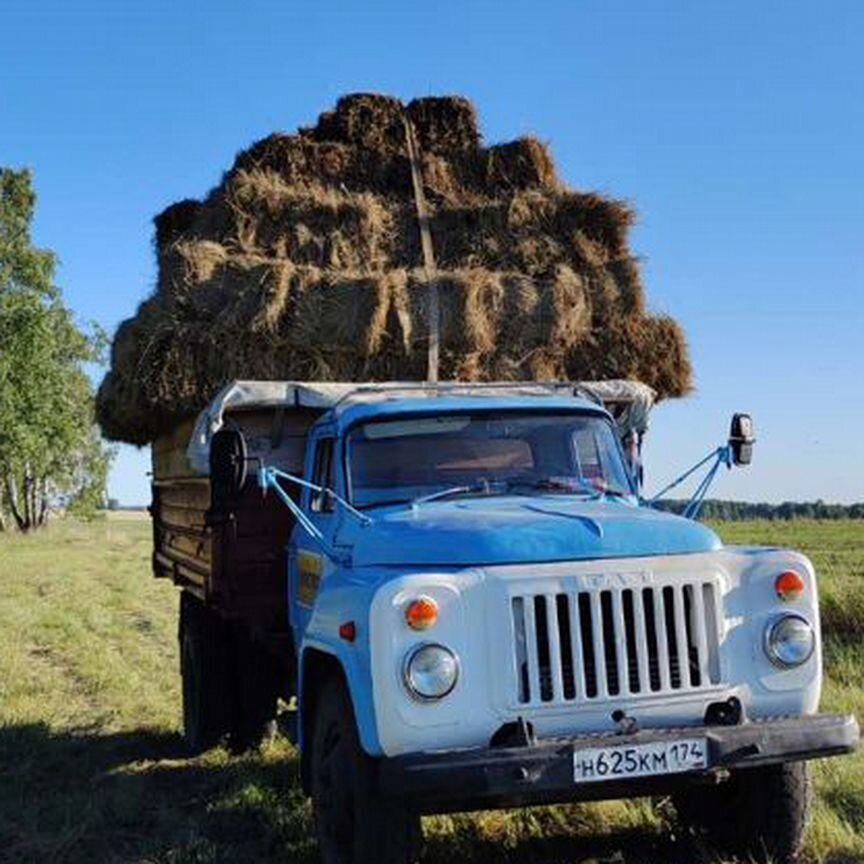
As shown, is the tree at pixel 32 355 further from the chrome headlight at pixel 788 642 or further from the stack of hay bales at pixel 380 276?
the chrome headlight at pixel 788 642

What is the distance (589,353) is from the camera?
328 inches

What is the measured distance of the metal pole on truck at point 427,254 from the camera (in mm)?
7969

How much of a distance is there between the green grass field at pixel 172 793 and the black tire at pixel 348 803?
101 cm

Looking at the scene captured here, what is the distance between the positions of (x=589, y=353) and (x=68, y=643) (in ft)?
A: 28.2

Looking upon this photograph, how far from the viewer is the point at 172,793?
767 centimetres

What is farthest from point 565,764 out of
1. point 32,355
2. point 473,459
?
point 32,355

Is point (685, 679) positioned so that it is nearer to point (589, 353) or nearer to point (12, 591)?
point (589, 353)

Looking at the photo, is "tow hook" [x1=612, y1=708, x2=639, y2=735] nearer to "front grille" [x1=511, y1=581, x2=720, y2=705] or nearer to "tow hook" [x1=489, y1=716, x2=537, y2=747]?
"front grille" [x1=511, y1=581, x2=720, y2=705]

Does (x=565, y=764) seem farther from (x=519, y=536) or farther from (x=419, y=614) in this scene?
(x=519, y=536)

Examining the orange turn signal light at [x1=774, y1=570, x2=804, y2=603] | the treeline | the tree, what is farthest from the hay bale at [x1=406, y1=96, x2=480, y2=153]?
the treeline

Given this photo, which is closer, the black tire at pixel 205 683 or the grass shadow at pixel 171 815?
the grass shadow at pixel 171 815

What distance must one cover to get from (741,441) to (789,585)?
1.40 metres

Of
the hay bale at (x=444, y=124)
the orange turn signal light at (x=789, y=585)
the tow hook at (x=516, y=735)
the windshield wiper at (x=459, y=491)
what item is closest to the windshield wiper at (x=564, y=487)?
the windshield wiper at (x=459, y=491)

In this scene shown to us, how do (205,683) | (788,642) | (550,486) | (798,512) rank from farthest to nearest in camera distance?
(798,512), (205,683), (550,486), (788,642)
